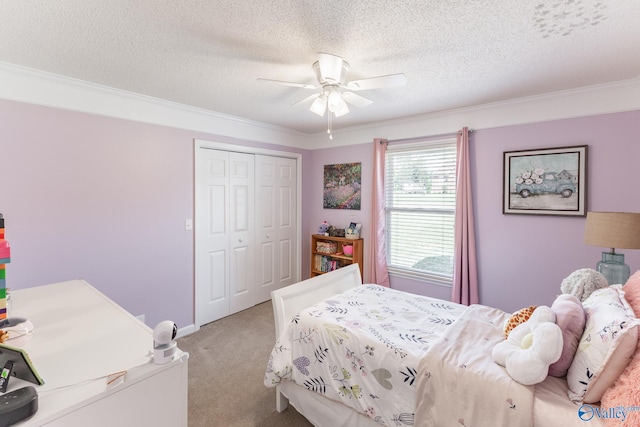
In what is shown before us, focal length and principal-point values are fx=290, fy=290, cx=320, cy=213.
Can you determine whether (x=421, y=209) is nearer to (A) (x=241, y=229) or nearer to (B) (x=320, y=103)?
(B) (x=320, y=103)

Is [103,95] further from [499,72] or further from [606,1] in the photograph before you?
[606,1]

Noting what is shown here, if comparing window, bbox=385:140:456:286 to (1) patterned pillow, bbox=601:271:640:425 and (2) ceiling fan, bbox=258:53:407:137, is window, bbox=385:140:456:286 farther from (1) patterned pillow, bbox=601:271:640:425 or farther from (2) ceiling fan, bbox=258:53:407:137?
(1) patterned pillow, bbox=601:271:640:425

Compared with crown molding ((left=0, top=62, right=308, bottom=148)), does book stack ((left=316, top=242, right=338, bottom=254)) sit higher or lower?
lower

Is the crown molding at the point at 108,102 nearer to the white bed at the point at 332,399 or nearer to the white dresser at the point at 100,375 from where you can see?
the white dresser at the point at 100,375

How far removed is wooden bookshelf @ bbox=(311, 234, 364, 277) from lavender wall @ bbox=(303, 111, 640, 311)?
37.7 inches

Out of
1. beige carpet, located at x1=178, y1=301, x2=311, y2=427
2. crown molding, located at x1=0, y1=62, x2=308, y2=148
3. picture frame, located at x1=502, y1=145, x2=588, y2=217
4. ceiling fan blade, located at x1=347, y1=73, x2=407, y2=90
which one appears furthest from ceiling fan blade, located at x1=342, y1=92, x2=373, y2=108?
beige carpet, located at x1=178, y1=301, x2=311, y2=427

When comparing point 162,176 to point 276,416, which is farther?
point 162,176

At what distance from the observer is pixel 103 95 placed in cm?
255

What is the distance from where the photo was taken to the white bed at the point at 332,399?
3.75ft

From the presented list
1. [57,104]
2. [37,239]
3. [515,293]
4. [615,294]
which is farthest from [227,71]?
[515,293]

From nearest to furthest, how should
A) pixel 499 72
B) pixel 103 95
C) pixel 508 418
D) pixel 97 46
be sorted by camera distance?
pixel 508 418 → pixel 97 46 → pixel 499 72 → pixel 103 95

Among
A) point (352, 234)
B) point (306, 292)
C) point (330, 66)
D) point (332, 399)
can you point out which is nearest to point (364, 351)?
point (332, 399)

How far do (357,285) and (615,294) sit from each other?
5.85 ft

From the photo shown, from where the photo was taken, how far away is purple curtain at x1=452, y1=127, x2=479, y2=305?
304 cm
